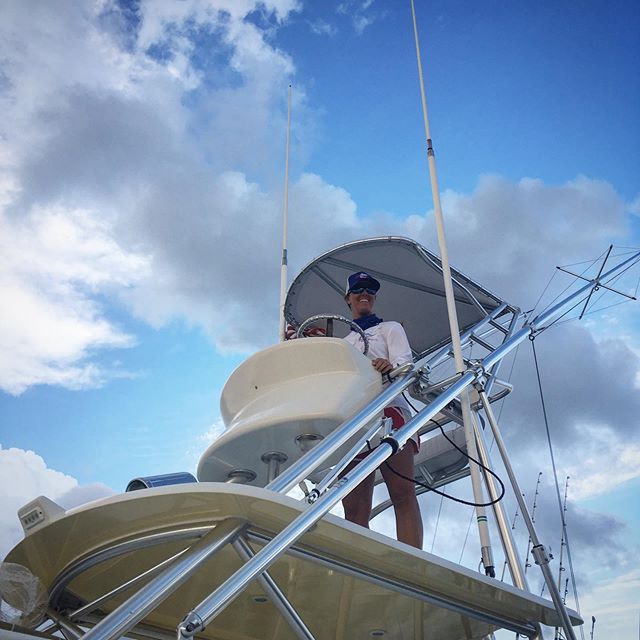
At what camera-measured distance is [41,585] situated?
2.49 m

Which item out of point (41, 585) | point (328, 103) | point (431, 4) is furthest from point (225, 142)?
point (41, 585)

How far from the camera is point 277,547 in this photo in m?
1.89

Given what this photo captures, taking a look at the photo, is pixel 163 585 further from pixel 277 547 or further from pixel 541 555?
pixel 541 555

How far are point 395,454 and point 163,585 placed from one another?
68.0 inches

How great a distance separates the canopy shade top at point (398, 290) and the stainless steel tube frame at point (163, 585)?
9.71ft

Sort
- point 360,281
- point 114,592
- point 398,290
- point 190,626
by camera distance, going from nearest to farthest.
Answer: point 190,626
point 114,592
point 360,281
point 398,290

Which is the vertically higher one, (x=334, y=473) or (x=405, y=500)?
(x=405, y=500)

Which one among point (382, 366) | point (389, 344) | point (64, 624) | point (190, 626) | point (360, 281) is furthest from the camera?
point (360, 281)

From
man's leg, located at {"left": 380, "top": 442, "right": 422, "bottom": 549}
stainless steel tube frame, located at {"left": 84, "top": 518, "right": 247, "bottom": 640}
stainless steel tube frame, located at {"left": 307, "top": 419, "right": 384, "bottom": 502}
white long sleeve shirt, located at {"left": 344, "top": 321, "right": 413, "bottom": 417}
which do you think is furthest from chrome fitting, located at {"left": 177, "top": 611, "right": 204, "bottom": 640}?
white long sleeve shirt, located at {"left": 344, "top": 321, "right": 413, "bottom": 417}

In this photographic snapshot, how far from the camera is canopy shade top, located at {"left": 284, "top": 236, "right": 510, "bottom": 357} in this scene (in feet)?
16.0

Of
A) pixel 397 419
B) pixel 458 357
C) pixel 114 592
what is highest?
pixel 458 357

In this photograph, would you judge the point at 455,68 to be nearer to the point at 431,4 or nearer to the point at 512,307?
the point at 431,4

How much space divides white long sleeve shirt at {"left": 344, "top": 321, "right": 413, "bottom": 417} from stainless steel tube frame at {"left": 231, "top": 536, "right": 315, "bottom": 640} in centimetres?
153

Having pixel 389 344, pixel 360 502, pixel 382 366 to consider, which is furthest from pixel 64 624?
pixel 389 344
